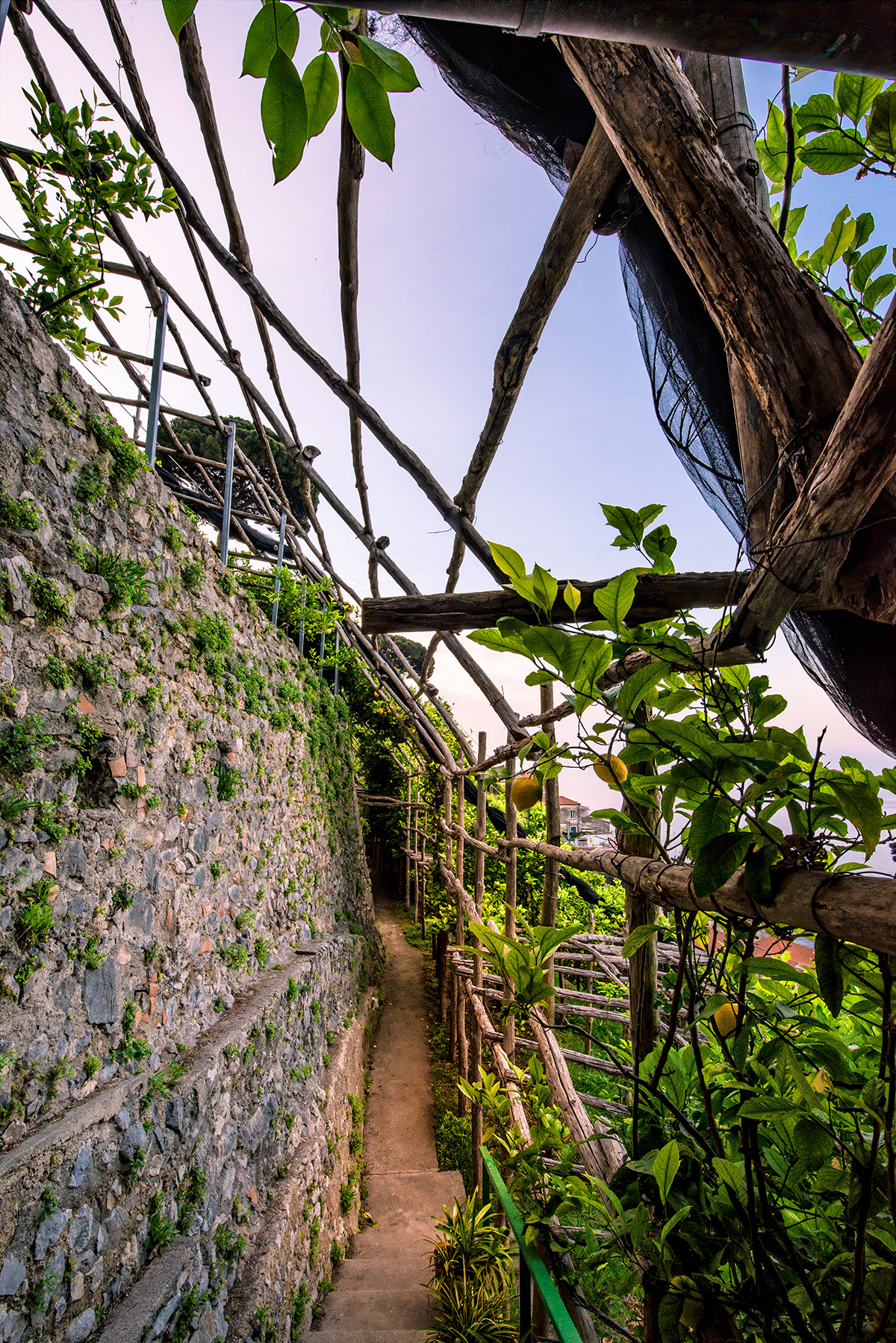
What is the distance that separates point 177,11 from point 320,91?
0.09 m

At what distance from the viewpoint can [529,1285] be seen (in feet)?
3.90

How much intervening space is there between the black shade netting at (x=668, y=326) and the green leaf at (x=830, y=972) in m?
0.58

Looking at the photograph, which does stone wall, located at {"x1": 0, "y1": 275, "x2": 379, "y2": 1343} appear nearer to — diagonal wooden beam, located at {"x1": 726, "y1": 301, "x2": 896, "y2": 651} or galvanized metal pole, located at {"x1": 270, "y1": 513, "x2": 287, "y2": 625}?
galvanized metal pole, located at {"x1": 270, "y1": 513, "x2": 287, "y2": 625}

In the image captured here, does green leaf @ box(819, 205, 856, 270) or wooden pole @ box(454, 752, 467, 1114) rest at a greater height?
green leaf @ box(819, 205, 856, 270)

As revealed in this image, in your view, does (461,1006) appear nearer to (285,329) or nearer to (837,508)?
(285,329)

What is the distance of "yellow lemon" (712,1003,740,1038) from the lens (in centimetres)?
73

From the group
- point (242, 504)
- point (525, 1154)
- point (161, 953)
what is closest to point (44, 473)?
point (161, 953)

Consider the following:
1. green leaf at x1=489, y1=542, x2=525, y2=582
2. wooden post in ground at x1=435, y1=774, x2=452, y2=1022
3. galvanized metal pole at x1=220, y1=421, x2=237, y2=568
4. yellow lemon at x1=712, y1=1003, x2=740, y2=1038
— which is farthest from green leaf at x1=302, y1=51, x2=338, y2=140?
wooden post in ground at x1=435, y1=774, x2=452, y2=1022

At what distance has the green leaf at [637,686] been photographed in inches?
25.0

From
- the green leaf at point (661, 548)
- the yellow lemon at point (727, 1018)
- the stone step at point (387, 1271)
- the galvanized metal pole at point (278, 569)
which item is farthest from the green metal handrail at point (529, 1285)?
the galvanized metal pole at point (278, 569)

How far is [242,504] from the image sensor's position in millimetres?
8484

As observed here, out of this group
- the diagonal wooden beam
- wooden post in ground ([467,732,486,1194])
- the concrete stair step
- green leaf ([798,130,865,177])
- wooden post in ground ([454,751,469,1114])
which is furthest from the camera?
wooden post in ground ([454,751,469,1114])

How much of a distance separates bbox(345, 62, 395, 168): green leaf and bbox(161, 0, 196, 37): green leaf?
0.33ft

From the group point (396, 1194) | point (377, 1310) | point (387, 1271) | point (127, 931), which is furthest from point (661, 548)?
point (396, 1194)
